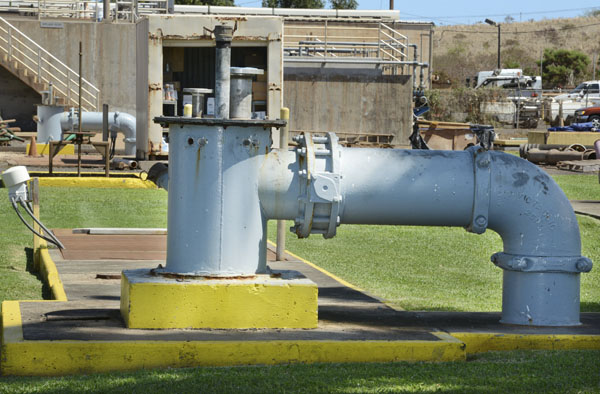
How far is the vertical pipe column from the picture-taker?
6.38 m

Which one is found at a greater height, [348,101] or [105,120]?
[348,101]

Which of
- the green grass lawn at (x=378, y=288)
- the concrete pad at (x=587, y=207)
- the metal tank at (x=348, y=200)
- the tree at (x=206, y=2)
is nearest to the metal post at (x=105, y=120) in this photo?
the green grass lawn at (x=378, y=288)

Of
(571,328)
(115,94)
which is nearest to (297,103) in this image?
(115,94)

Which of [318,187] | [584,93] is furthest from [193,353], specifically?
[584,93]

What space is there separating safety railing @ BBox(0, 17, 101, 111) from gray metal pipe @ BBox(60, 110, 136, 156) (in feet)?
22.7

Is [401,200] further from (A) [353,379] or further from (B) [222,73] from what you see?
(A) [353,379]

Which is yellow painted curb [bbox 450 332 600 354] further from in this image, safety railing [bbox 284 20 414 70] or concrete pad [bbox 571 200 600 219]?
safety railing [bbox 284 20 414 70]

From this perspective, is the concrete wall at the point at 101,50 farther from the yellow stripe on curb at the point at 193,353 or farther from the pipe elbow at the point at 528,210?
the yellow stripe on curb at the point at 193,353

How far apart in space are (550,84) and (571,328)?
74154 millimetres

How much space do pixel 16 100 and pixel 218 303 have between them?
32605 millimetres

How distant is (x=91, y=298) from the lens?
7.65 meters

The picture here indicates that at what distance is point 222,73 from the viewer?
6.46 meters

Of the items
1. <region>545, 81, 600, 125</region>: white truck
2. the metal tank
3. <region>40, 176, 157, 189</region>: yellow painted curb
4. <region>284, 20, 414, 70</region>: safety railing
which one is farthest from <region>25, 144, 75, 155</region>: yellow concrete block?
<region>545, 81, 600, 125</region>: white truck

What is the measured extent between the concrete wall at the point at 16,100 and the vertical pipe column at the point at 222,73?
104 ft
